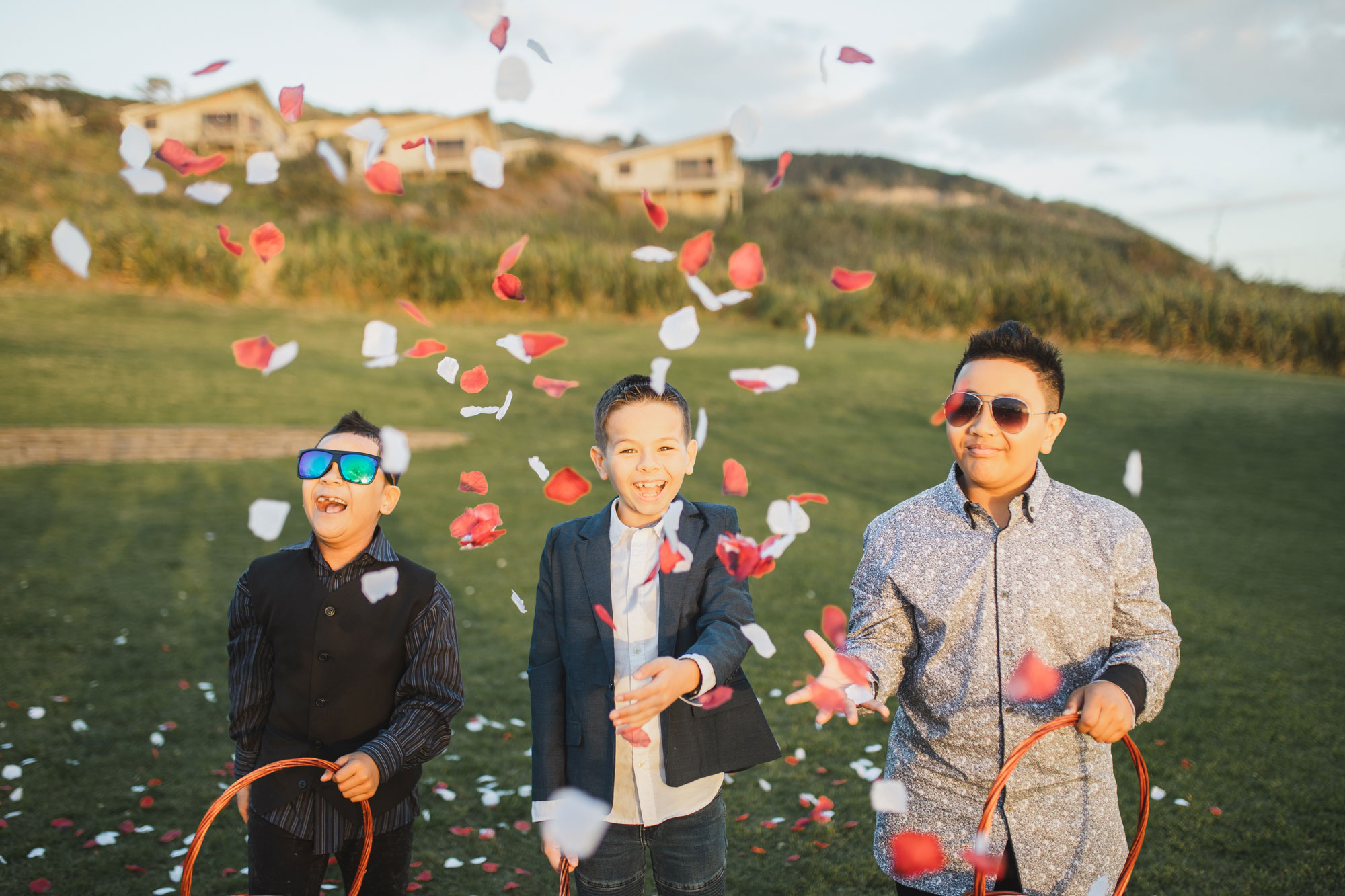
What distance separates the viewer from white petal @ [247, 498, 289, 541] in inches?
83.0

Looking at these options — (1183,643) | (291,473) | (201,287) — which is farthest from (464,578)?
(201,287)

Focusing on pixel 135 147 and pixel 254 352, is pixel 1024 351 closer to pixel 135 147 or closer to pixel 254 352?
pixel 254 352

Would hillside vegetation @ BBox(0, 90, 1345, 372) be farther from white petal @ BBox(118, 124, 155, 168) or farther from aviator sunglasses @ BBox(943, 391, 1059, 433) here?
aviator sunglasses @ BBox(943, 391, 1059, 433)

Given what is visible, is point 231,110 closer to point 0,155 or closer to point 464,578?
point 0,155

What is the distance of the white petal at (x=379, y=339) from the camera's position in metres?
2.21

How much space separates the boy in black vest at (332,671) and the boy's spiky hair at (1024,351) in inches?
54.2

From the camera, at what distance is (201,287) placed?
55.5ft

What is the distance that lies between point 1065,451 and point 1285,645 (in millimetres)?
5585

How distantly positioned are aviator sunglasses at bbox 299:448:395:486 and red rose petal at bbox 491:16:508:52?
1020 mm

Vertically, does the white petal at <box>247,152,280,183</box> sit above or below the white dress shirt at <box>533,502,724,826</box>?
above

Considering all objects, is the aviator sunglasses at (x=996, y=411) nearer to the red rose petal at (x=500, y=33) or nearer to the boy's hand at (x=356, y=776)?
the red rose petal at (x=500, y=33)

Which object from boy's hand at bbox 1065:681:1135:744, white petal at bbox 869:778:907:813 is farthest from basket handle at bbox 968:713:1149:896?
white petal at bbox 869:778:907:813

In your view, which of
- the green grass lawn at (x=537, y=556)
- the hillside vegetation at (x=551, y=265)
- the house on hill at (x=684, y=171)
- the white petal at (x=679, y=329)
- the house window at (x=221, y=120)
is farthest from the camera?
the house on hill at (x=684, y=171)

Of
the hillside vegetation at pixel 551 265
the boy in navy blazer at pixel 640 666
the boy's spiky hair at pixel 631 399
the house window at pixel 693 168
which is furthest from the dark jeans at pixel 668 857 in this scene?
the house window at pixel 693 168
